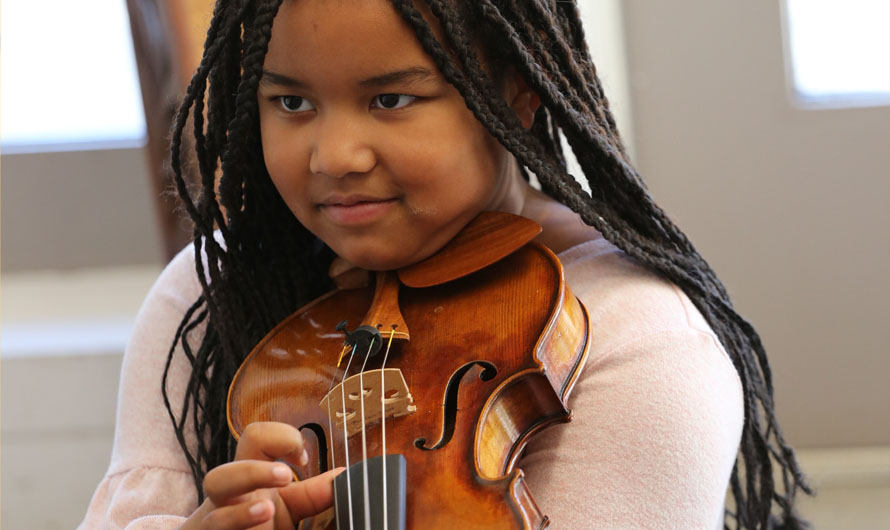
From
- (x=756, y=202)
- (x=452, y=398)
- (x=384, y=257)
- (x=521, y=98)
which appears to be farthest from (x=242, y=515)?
(x=756, y=202)

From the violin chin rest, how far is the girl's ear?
0.09 metres

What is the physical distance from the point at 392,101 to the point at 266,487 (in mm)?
289

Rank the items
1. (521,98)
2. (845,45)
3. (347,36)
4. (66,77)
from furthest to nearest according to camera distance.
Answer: (66,77) → (845,45) → (521,98) → (347,36)

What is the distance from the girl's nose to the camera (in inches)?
28.0

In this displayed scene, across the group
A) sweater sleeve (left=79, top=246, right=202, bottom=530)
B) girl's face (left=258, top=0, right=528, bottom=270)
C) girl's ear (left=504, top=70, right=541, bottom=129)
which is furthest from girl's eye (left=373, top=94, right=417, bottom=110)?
sweater sleeve (left=79, top=246, right=202, bottom=530)

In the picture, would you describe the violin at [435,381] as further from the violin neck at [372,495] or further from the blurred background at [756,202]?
the blurred background at [756,202]

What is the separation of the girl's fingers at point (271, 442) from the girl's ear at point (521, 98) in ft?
1.10

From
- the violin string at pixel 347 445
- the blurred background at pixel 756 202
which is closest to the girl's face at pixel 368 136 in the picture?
the violin string at pixel 347 445

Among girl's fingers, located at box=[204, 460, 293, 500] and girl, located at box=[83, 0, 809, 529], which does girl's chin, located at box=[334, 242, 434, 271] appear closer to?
girl, located at box=[83, 0, 809, 529]

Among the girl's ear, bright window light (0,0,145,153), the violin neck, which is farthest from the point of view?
bright window light (0,0,145,153)

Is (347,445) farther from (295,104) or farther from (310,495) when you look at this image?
(295,104)

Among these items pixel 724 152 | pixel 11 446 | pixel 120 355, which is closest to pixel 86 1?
pixel 120 355

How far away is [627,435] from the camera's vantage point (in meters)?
0.70

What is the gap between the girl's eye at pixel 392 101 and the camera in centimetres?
72
